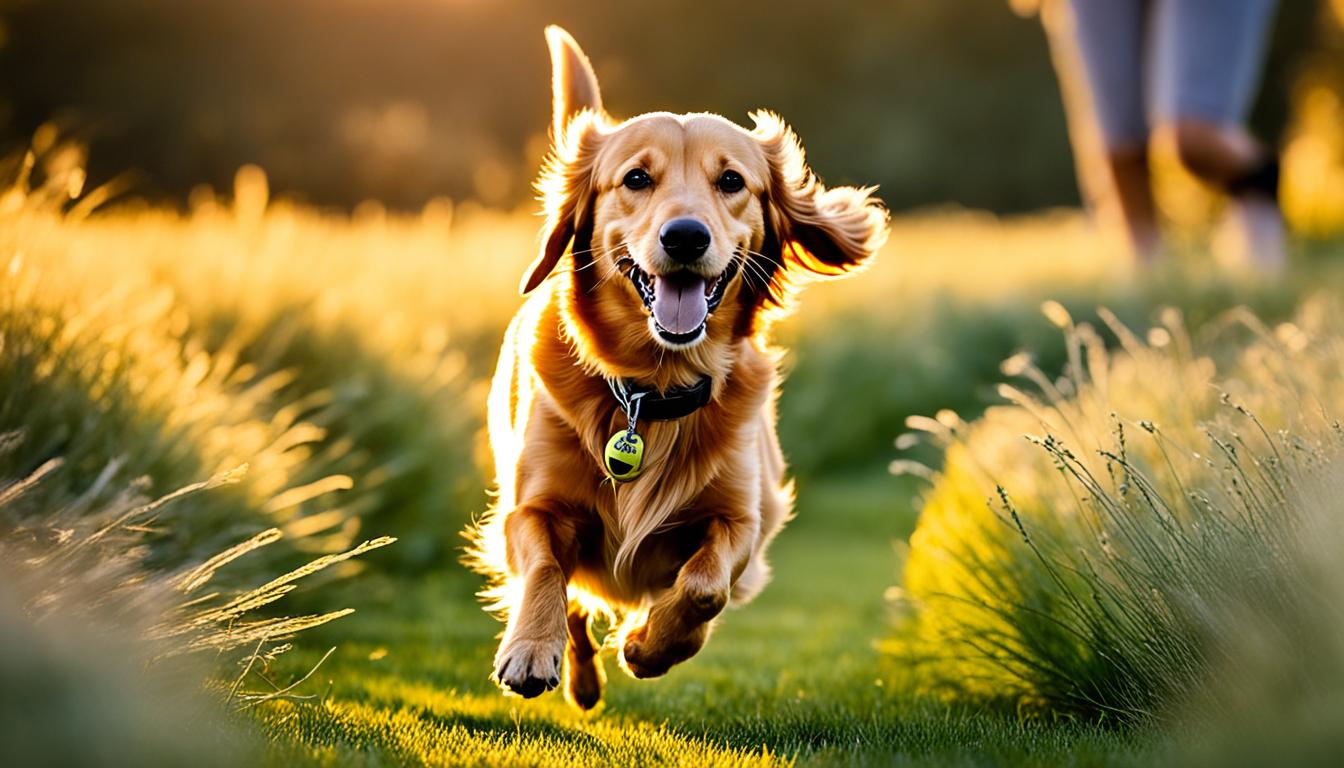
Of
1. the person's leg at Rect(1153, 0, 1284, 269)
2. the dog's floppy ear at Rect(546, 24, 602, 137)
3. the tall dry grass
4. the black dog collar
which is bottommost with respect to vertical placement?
the tall dry grass

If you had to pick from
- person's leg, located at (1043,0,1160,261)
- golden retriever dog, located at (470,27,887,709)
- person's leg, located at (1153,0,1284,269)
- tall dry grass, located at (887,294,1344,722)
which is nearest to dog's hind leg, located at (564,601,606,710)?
golden retriever dog, located at (470,27,887,709)

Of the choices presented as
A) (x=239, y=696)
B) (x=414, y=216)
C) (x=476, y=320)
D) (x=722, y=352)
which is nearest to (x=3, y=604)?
(x=239, y=696)

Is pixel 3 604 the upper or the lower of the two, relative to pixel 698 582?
lower

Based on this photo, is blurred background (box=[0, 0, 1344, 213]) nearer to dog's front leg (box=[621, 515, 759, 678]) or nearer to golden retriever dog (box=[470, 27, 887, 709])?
golden retriever dog (box=[470, 27, 887, 709])

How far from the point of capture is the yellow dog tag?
3293mm

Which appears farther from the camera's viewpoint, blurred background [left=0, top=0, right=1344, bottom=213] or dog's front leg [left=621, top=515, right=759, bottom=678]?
blurred background [left=0, top=0, right=1344, bottom=213]

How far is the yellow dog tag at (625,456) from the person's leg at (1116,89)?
6.19 meters

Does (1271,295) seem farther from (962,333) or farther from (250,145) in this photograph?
(250,145)

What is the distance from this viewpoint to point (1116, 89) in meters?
8.63

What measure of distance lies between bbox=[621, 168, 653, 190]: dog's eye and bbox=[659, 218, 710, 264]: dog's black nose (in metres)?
0.32

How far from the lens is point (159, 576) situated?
3.13m

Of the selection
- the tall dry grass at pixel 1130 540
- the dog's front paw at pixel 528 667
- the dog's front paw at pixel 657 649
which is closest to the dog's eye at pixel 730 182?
the tall dry grass at pixel 1130 540

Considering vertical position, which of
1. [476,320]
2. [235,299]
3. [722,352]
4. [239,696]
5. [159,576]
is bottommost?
[239,696]

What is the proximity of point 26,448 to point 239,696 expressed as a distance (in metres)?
1.36
